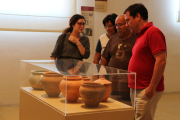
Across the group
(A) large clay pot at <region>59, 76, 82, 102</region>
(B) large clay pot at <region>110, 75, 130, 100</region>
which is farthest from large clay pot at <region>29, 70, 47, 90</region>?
(B) large clay pot at <region>110, 75, 130, 100</region>

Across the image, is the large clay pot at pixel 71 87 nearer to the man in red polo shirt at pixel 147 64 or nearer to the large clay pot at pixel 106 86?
the large clay pot at pixel 106 86

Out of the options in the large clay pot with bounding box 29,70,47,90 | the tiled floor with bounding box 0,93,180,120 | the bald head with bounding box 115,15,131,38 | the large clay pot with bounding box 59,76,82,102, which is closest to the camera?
the large clay pot with bounding box 59,76,82,102

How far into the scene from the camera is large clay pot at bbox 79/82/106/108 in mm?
1569

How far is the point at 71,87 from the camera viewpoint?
5.10 feet

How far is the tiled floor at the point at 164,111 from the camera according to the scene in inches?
158

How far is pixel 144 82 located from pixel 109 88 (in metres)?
0.58

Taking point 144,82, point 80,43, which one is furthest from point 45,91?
point 80,43

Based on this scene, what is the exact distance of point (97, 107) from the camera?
1.61m

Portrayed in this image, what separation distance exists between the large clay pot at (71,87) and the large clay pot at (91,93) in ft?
0.12

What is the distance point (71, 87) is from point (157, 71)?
809 mm

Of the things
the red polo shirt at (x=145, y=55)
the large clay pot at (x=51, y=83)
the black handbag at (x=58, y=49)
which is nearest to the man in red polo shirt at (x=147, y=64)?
the red polo shirt at (x=145, y=55)

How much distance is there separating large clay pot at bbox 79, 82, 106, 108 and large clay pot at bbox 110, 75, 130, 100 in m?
0.09

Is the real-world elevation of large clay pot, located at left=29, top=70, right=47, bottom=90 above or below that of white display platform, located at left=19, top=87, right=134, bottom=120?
above

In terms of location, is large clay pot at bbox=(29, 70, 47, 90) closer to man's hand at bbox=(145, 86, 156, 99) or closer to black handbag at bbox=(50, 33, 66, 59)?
man's hand at bbox=(145, 86, 156, 99)
